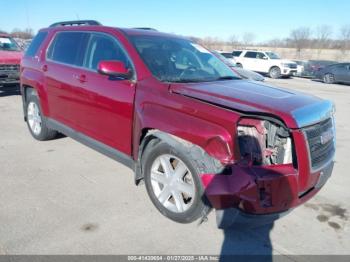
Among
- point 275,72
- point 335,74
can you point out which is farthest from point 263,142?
point 275,72

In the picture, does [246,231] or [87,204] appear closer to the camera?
[246,231]

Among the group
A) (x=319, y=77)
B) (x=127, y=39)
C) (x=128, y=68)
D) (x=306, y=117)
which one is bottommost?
(x=319, y=77)

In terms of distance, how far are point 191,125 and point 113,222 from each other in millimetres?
1292

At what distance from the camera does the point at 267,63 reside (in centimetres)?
2328

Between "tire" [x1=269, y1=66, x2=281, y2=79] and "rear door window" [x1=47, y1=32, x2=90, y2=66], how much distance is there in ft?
65.5

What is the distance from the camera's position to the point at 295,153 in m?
2.84

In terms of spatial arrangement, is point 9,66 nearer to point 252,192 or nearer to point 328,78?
point 252,192

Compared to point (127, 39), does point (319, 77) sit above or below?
below

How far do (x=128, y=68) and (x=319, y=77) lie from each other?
2052cm

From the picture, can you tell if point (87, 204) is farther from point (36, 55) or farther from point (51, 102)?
point (36, 55)

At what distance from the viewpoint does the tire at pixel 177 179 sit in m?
2.96

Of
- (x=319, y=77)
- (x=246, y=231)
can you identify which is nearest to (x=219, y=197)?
(x=246, y=231)

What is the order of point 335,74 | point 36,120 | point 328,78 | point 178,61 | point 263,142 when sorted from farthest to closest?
point 328,78 → point 335,74 → point 36,120 → point 178,61 → point 263,142

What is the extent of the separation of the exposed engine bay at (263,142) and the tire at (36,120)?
375 centimetres
